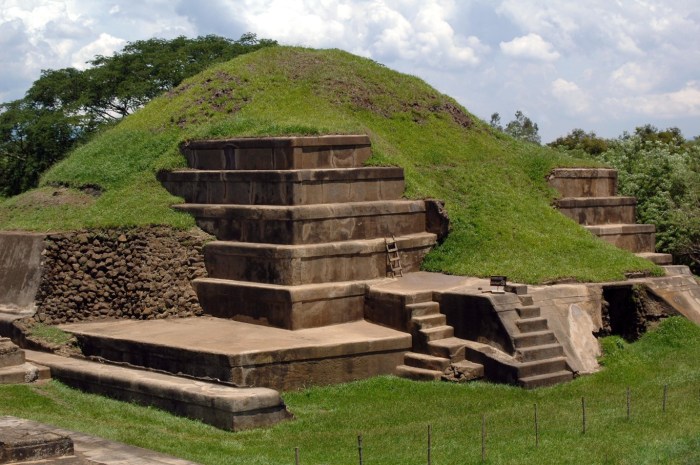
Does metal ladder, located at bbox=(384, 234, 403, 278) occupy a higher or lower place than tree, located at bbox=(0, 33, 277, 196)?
lower

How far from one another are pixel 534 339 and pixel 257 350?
433 centimetres

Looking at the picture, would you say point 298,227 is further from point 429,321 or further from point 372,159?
point 429,321

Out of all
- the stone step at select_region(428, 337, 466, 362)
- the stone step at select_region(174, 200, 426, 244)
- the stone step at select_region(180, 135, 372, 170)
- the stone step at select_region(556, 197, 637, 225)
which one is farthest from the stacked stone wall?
the stone step at select_region(556, 197, 637, 225)

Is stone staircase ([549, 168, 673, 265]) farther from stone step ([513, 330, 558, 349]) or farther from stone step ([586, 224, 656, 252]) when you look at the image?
stone step ([513, 330, 558, 349])

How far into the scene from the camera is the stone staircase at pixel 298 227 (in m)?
18.3

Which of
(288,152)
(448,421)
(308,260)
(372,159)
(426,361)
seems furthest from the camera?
(372,159)

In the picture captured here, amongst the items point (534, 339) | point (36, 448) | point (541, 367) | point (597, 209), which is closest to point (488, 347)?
point (534, 339)

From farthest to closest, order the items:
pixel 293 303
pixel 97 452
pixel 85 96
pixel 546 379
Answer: pixel 85 96 < pixel 293 303 < pixel 546 379 < pixel 97 452

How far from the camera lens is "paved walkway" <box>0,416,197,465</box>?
1114 cm

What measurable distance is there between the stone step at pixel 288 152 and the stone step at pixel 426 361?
4160 mm

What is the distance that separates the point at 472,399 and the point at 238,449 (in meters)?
3.92

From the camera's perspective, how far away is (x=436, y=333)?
A: 17312 millimetres

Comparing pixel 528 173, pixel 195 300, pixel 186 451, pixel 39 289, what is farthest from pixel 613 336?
pixel 39 289

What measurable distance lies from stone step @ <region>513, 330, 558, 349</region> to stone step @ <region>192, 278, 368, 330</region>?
3.11 meters
